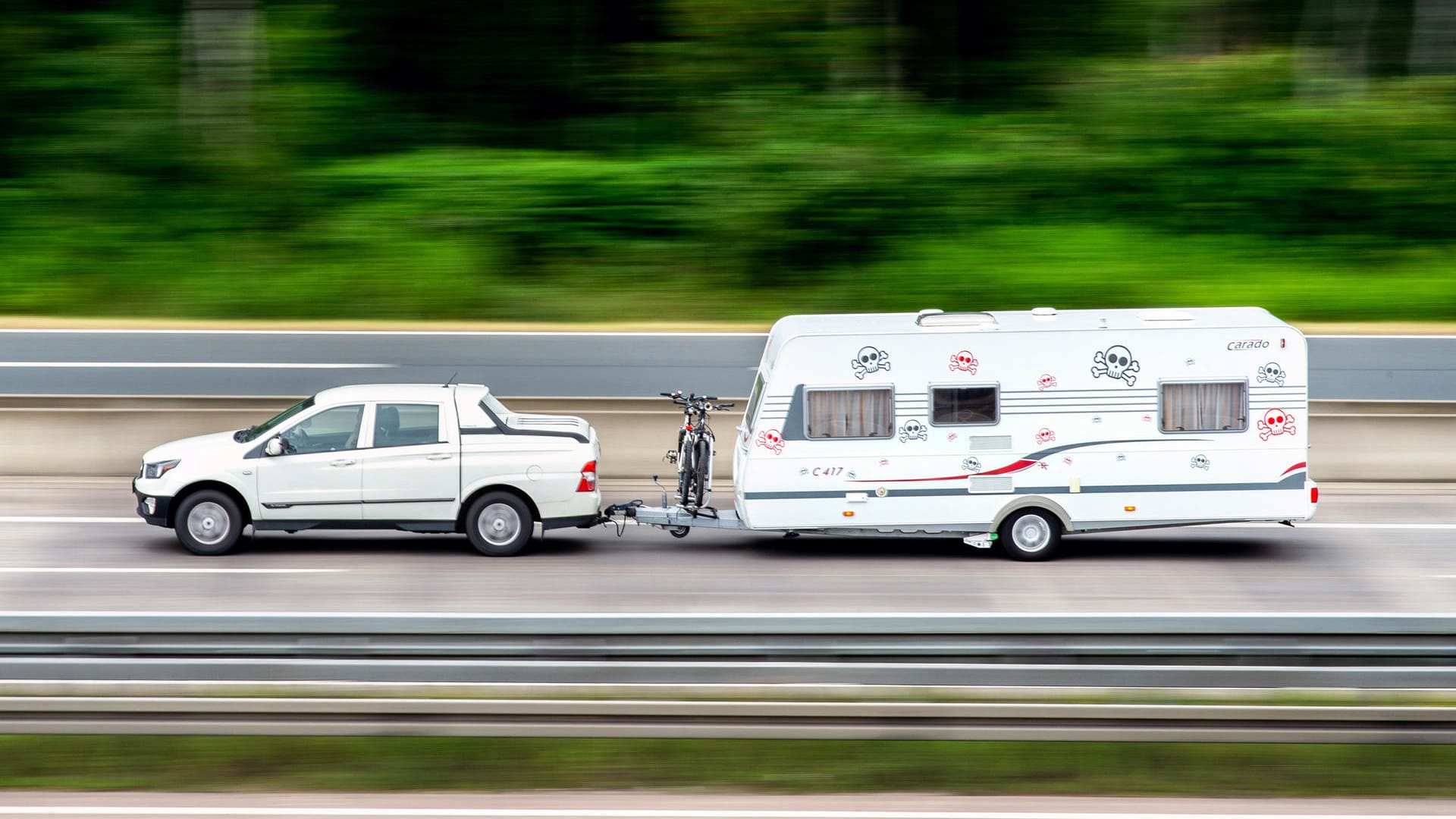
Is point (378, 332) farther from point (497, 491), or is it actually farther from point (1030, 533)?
point (1030, 533)

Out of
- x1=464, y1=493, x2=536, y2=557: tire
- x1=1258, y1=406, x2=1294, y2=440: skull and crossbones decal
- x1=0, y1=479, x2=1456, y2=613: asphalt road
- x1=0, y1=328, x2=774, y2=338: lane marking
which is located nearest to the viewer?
x1=0, y1=479, x2=1456, y2=613: asphalt road

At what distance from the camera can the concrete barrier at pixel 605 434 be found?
16844 mm

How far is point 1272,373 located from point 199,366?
37.6ft

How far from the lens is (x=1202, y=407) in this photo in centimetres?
1356

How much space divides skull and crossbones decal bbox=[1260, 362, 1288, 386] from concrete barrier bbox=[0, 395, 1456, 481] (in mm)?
3777

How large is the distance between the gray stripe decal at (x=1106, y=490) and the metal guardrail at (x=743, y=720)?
397cm

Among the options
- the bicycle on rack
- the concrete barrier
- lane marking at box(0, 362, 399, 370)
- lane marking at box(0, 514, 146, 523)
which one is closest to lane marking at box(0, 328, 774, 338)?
lane marking at box(0, 362, 399, 370)

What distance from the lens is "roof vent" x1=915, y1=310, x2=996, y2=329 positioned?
1370 cm

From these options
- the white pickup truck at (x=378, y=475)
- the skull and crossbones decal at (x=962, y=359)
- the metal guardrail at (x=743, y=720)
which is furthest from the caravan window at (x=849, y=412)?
the metal guardrail at (x=743, y=720)

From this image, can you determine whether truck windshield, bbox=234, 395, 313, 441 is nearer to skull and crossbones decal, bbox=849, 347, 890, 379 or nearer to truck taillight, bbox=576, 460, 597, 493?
truck taillight, bbox=576, 460, 597, 493

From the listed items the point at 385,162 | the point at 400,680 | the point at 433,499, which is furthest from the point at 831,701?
the point at 385,162

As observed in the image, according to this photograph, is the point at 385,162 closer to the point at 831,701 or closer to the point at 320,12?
the point at 320,12

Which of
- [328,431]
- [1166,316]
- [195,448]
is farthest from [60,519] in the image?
[1166,316]

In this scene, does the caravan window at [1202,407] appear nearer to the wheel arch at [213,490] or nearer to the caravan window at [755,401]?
the caravan window at [755,401]
